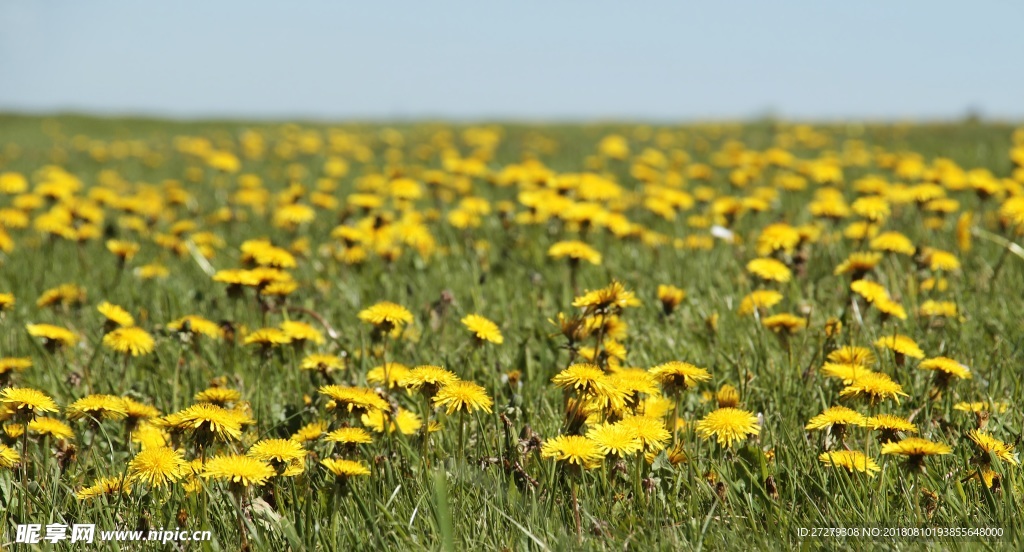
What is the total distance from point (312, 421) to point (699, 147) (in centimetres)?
880

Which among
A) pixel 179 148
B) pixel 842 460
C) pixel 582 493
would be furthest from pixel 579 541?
pixel 179 148

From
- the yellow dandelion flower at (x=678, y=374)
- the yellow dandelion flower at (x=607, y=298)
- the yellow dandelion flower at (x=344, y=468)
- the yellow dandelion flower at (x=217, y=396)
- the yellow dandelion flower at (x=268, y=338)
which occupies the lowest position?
the yellow dandelion flower at (x=344, y=468)

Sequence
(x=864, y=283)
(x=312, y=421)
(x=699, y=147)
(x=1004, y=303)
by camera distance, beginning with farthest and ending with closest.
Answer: (x=699, y=147) → (x=1004, y=303) → (x=864, y=283) → (x=312, y=421)

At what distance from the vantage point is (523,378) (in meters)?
2.65

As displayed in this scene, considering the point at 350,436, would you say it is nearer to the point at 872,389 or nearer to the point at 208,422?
the point at 208,422

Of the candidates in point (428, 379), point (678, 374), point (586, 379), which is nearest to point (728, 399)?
point (678, 374)

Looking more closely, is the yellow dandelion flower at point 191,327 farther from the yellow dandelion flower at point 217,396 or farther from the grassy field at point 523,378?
the yellow dandelion flower at point 217,396

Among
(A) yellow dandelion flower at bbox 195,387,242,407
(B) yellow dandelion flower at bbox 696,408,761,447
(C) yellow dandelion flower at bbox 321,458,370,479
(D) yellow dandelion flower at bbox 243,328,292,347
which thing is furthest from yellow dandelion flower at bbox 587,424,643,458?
(D) yellow dandelion flower at bbox 243,328,292,347

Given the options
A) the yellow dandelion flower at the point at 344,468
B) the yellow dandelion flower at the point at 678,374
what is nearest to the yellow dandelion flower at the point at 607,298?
the yellow dandelion flower at the point at 678,374

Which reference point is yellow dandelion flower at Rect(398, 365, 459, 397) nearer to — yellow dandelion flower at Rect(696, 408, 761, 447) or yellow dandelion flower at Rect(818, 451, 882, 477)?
yellow dandelion flower at Rect(696, 408, 761, 447)

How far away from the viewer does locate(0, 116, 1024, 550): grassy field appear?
1772 mm

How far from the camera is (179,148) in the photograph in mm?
12234

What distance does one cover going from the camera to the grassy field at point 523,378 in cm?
177

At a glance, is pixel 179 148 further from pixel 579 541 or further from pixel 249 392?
pixel 579 541
